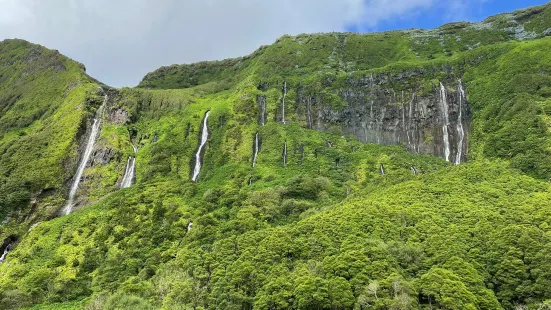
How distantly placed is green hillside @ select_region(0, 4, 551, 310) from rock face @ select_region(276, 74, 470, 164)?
0.55m

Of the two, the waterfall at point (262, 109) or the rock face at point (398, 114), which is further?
the waterfall at point (262, 109)

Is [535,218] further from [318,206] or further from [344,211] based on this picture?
[318,206]

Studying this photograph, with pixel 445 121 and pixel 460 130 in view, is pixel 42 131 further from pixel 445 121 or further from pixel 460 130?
pixel 460 130

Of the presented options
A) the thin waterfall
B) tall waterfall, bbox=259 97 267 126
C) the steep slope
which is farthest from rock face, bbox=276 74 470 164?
the steep slope

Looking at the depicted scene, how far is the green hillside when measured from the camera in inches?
2436

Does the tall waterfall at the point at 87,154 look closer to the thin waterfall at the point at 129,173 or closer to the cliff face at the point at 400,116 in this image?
the thin waterfall at the point at 129,173

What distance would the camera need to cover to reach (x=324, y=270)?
6284 cm

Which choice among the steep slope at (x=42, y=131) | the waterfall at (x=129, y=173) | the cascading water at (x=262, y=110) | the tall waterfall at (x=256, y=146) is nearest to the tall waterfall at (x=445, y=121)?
the tall waterfall at (x=256, y=146)

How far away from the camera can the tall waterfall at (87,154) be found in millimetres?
126012

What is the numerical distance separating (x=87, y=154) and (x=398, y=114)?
98230 millimetres

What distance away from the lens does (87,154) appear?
462ft

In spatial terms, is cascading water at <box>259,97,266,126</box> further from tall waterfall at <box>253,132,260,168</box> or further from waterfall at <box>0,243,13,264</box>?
waterfall at <box>0,243,13,264</box>

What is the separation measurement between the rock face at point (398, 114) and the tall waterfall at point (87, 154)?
68099 mm

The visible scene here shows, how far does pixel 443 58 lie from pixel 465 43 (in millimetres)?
27881
